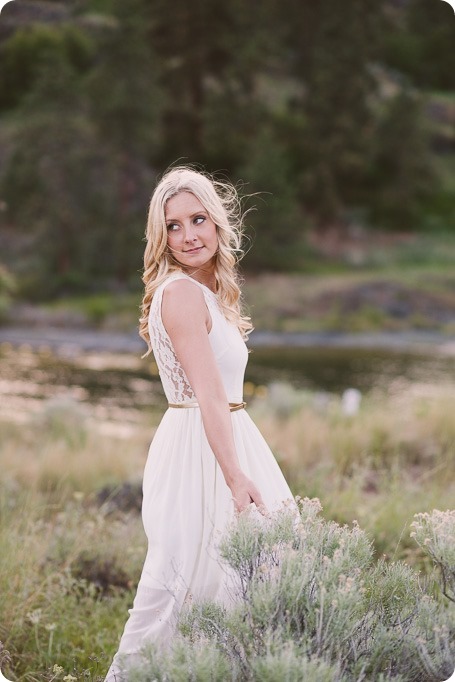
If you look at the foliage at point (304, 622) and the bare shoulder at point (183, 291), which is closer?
the foliage at point (304, 622)

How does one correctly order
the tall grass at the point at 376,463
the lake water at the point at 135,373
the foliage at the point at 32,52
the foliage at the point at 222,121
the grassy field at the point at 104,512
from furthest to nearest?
the foliage at the point at 32,52 < the foliage at the point at 222,121 < the lake water at the point at 135,373 < the tall grass at the point at 376,463 < the grassy field at the point at 104,512

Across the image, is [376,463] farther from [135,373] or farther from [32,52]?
[32,52]

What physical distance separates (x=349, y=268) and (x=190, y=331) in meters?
32.5

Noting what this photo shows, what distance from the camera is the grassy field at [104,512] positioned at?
3.14 meters

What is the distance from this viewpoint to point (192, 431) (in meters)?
2.40

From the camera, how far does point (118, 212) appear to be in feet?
108

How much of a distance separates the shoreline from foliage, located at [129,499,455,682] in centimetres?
2196

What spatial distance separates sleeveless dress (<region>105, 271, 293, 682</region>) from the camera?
230cm

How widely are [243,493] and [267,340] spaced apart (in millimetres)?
24390

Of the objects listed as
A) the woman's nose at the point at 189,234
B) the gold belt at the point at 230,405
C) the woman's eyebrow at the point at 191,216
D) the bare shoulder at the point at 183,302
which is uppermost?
the woman's eyebrow at the point at 191,216

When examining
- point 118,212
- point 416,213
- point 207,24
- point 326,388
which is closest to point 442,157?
point 416,213

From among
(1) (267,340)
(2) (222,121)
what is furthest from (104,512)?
(2) (222,121)

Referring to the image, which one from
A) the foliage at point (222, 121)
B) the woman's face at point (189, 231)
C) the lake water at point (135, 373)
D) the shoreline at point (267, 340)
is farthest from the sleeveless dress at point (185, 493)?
the foliage at point (222, 121)

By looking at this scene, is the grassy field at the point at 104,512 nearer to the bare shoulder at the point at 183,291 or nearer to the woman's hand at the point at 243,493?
the woman's hand at the point at 243,493
